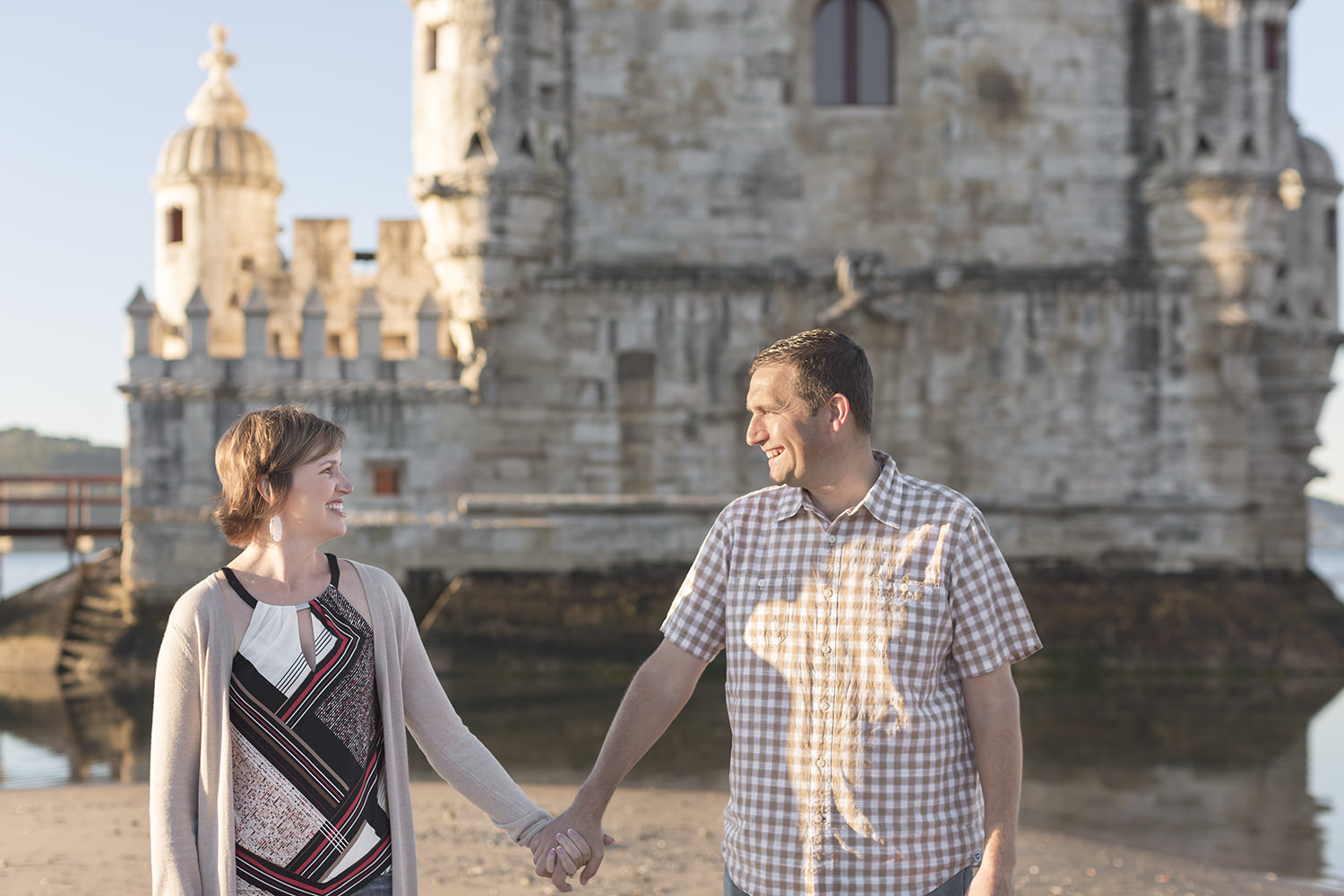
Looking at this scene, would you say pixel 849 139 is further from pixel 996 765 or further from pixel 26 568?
pixel 26 568

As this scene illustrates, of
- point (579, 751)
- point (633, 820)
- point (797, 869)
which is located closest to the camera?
point (797, 869)

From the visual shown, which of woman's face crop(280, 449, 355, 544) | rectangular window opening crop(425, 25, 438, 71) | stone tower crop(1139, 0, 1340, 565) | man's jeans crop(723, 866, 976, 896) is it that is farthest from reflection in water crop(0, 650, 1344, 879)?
woman's face crop(280, 449, 355, 544)

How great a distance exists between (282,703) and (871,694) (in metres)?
1.28

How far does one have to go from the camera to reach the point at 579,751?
10914 millimetres

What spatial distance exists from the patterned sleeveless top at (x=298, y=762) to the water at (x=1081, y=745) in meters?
6.76

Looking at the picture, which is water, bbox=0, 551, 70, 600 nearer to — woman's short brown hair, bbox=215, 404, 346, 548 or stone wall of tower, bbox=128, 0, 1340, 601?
stone wall of tower, bbox=128, 0, 1340, 601

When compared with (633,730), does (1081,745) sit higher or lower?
lower

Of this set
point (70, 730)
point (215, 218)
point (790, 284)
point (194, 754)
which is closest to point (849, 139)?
point (790, 284)

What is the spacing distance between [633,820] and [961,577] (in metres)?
6.42

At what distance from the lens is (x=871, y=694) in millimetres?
2955

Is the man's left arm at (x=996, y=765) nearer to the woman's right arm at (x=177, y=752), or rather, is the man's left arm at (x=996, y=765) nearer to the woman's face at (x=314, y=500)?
the woman's face at (x=314, y=500)

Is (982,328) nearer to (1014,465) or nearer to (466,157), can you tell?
(1014,465)

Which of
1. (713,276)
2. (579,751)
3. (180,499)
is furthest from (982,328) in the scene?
(180,499)

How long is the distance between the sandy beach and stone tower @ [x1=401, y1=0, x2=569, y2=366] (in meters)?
6.67
